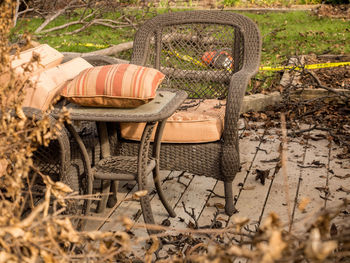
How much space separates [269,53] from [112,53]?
2.32 metres

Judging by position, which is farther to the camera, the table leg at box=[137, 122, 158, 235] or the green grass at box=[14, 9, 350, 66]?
the green grass at box=[14, 9, 350, 66]

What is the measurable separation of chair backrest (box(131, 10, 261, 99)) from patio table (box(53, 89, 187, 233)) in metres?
0.87

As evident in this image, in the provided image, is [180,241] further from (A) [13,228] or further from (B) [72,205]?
(A) [13,228]

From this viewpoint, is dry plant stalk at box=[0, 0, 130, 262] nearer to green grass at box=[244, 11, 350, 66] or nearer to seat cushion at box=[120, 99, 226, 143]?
seat cushion at box=[120, 99, 226, 143]

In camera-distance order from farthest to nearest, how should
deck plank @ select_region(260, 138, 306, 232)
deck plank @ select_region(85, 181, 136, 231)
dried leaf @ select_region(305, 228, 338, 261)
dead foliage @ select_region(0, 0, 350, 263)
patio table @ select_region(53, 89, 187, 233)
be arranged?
deck plank @ select_region(260, 138, 306, 232) → deck plank @ select_region(85, 181, 136, 231) → patio table @ select_region(53, 89, 187, 233) → dead foliage @ select_region(0, 0, 350, 263) → dried leaf @ select_region(305, 228, 338, 261)

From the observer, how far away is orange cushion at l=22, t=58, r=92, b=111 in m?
2.82

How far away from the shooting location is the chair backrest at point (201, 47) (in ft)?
12.2

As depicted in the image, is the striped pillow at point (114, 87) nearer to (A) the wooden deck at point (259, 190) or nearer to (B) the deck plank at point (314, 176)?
(A) the wooden deck at point (259, 190)

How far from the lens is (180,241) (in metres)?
2.86

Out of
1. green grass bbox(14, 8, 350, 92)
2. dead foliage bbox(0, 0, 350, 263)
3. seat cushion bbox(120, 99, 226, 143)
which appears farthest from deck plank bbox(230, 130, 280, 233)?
Answer: green grass bbox(14, 8, 350, 92)

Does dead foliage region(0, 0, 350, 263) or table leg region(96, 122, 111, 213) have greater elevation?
dead foliage region(0, 0, 350, 263)

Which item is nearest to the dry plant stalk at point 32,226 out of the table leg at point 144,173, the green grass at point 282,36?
the table leg at point 144,173

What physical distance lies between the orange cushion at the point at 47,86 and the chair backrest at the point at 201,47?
0.77 meters

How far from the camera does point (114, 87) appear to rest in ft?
8.62
